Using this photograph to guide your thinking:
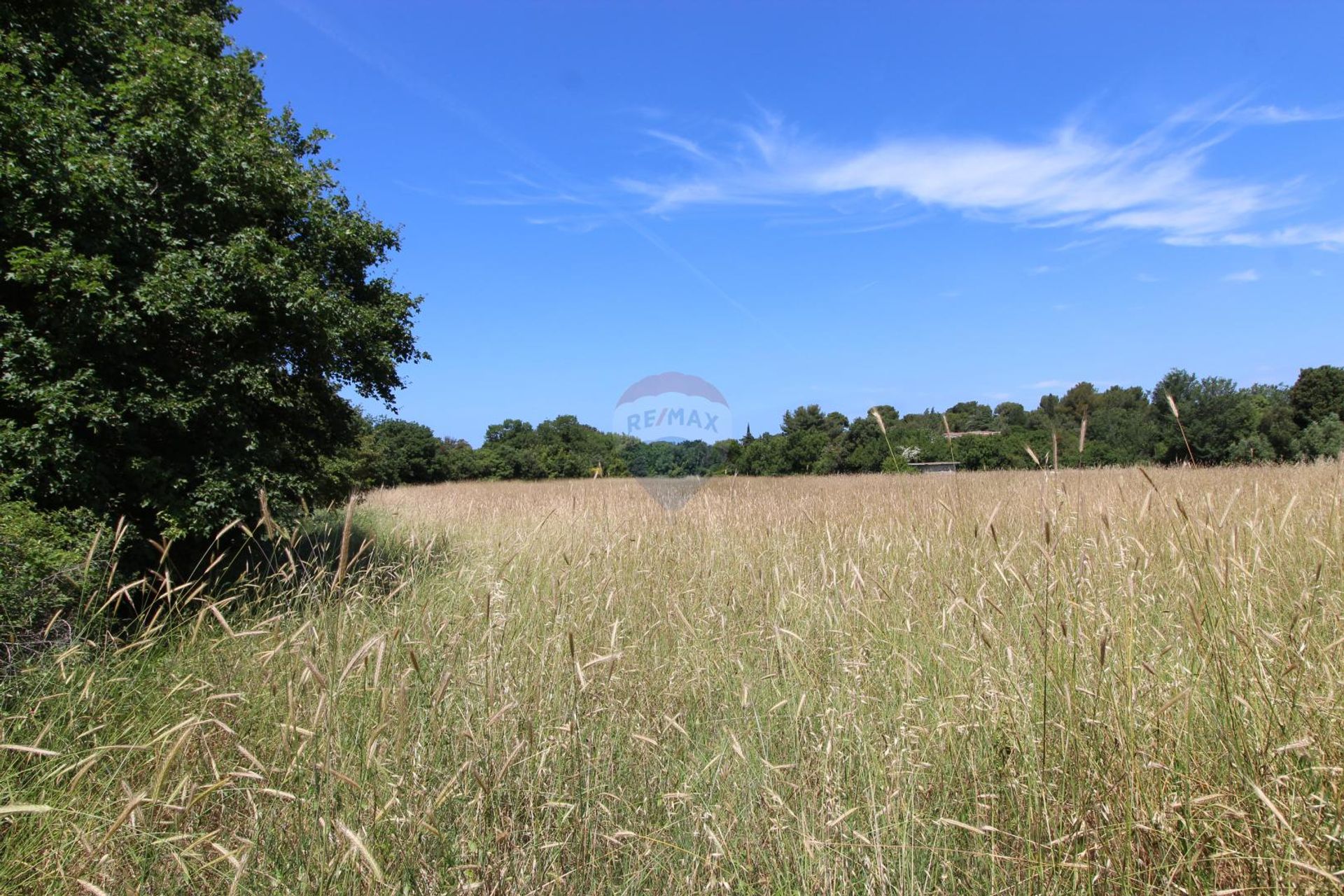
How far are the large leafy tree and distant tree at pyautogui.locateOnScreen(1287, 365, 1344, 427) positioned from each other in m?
37.3

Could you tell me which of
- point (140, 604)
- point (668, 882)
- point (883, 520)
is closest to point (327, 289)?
point (140, 604)

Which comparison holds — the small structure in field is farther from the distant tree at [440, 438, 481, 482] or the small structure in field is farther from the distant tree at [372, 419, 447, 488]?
the distant tree at [440, 438, 481, 482]

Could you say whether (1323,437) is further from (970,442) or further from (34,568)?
(34,568)

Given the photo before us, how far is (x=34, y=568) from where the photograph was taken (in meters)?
4.15

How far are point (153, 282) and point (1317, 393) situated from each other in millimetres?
42451

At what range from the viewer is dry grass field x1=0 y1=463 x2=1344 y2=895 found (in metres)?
1.75

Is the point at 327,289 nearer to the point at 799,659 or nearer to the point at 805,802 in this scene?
the point at 799,659

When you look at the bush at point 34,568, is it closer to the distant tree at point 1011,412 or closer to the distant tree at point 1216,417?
the distant tree at point 1011,412

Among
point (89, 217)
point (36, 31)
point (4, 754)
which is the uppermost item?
point (36, 31)

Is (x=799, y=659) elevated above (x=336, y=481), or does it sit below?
below

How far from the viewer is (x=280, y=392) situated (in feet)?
24.4

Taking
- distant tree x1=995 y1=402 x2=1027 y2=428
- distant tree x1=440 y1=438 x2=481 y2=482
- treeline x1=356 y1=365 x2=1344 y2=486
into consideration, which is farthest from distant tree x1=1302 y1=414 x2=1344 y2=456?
distant tree x1=440 y1=438 x2=481 y2=482

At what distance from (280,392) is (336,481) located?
449 cm

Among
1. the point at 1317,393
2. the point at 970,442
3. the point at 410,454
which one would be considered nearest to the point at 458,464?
the point at 410,454
